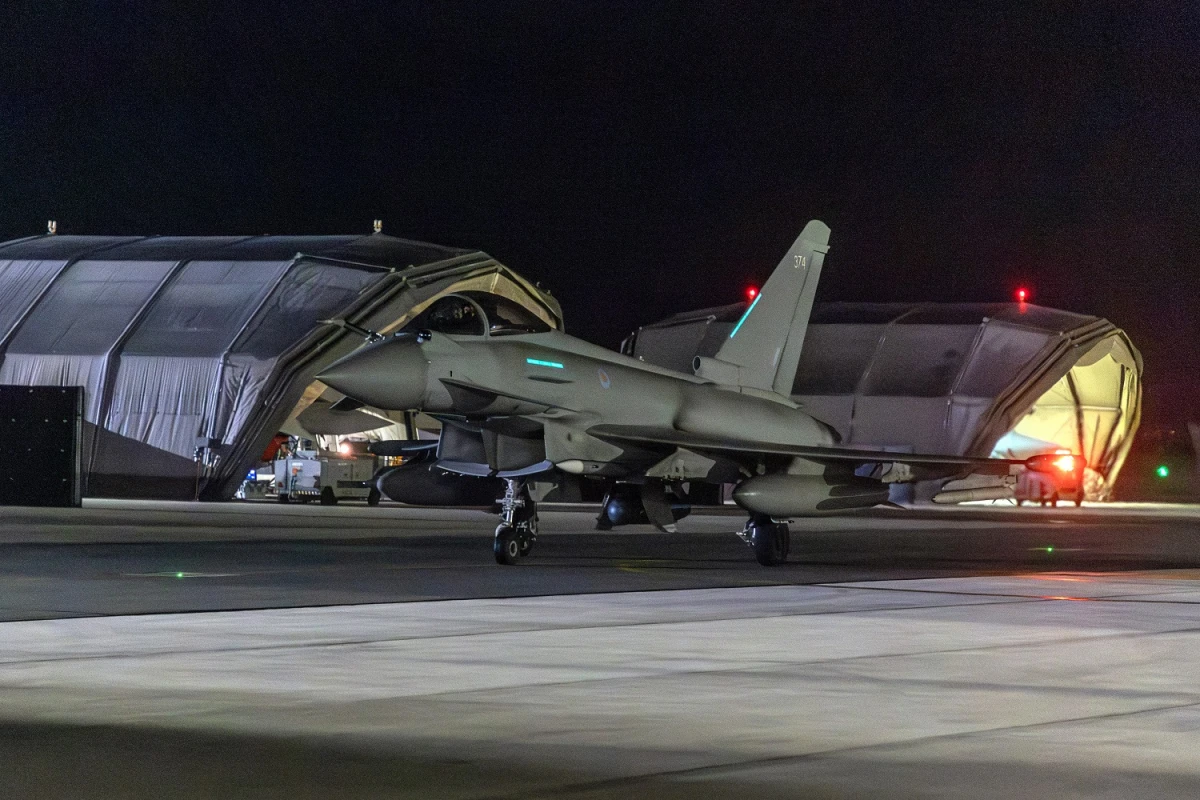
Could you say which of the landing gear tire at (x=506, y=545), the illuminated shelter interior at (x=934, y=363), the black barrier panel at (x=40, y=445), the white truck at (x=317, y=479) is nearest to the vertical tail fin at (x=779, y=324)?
the landing gear tire at (x=506, y=545)

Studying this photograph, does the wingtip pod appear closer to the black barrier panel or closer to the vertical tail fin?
the vertical tail fin

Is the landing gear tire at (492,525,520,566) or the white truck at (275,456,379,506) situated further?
the white truck at (275,456,379,506)

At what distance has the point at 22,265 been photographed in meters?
62.5

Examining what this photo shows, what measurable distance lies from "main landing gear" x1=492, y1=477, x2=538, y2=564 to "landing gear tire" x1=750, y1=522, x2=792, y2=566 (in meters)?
3.29

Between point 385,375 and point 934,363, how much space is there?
53.3m

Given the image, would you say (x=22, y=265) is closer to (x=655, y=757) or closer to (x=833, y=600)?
(x=833, y=600)

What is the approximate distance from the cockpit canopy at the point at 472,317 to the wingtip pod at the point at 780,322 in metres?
4.54

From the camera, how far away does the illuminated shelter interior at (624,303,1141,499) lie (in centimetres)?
6619

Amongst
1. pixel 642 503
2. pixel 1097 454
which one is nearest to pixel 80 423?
pixel 642 503

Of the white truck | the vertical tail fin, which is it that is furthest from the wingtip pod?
the white truck

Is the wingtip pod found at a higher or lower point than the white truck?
higher

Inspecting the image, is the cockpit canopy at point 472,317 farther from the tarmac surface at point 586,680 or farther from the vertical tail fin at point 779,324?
the vertical tail fin at point 779,324

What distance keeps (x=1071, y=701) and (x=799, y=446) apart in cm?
1253

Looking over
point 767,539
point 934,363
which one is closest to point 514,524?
point 767,539
